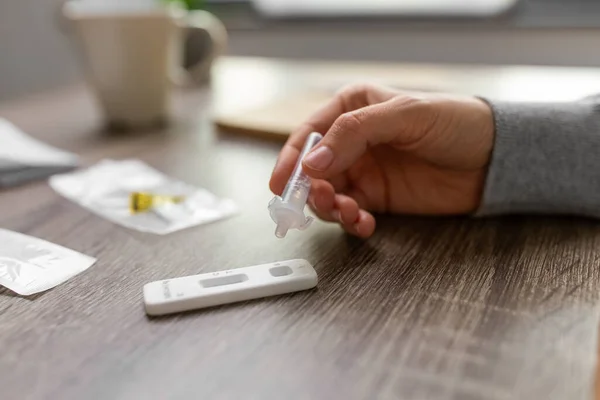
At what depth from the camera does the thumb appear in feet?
1.48

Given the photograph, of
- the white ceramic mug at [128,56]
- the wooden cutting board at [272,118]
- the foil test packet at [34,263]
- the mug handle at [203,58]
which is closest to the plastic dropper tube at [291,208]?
the foil test packet at [34,263]

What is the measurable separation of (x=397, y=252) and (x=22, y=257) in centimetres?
26

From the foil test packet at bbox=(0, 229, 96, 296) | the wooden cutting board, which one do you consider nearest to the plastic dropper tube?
the foil test packet at bbox=(0, 229, 96, 296)

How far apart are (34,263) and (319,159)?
0.21m

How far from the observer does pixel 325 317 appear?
0.35m

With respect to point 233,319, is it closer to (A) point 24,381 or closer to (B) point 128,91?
(A) point 24,381

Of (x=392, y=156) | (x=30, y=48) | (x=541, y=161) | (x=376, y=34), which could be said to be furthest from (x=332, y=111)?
(x=30, y=48)

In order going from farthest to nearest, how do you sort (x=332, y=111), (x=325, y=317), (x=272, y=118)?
(x=272, y=118) → (x=332, y=111) → (x=325, y=317)

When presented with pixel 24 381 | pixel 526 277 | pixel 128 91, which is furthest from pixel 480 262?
pixel 128 91

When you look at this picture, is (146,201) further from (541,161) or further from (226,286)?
(541,161)

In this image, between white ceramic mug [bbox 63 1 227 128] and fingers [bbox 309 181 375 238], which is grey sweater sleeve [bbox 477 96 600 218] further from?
white ceramic mug [bbox 63 1 227 128]

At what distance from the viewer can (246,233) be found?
1.57ft

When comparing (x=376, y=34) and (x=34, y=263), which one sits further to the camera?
(x=376, y=34)

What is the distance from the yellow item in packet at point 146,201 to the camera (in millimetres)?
534
